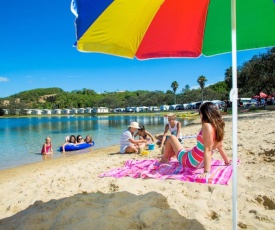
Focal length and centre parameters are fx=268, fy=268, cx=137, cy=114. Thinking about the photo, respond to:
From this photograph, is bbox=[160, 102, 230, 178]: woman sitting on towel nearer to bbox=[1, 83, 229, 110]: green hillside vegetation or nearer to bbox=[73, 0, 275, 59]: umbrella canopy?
bbox=[73, 0, 275, 59]: umbrella canopy

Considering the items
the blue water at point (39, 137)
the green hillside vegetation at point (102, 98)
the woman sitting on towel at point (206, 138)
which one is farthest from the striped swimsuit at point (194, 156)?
the green hillside vegetation at point (102, 98)

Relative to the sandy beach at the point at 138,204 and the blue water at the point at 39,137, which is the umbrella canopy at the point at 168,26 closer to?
the sandy beach at the point at 138,204

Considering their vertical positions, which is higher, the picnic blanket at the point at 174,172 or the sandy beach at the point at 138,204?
the picnic blanket at the point at 174,172

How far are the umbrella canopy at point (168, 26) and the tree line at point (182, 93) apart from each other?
22.5 m

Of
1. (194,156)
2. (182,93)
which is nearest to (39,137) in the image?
(194,156)

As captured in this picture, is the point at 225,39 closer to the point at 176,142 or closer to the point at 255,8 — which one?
the point at 255,8

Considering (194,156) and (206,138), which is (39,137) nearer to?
(194,156)

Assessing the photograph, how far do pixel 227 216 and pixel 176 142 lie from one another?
2.18 metres

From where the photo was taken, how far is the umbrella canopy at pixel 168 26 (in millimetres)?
2744

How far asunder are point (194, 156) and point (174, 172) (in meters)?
0.47

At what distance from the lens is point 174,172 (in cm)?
459

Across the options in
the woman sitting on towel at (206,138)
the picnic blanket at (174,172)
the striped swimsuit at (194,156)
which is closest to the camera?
the picnic blanket at (174,172)

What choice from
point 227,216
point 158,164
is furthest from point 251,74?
point 227,216

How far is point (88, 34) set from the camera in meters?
2.76
